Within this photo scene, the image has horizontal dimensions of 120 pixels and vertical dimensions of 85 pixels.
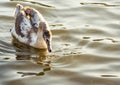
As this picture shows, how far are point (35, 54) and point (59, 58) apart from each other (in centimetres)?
60

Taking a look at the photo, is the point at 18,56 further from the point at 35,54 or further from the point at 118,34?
the point at 118,34

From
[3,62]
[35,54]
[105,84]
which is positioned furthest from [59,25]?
[105,84]

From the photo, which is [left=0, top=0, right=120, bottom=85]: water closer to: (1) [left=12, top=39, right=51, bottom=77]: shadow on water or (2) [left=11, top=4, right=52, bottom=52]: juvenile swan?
(1) [left=12, top=39, right=51, bottom=77]: shadow on water

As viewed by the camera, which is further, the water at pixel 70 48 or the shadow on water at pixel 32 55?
the shadow on water at pixel 32 55

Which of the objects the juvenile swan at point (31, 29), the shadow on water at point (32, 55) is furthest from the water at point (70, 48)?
the juvenile swan at point (31, 29)

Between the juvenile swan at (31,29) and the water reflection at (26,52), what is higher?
the juvenile swan at (31,29)

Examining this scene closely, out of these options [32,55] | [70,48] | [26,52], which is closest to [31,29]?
[26,52]

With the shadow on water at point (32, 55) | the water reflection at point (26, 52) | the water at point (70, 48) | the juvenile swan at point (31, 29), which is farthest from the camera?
the juvenile swan at point (31, 29)

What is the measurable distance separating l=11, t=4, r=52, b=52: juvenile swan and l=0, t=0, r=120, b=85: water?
0.47 feet

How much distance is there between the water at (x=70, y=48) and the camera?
A: 6.92 meters

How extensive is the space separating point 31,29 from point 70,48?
2.92ft

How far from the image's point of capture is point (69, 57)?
25.0 feet

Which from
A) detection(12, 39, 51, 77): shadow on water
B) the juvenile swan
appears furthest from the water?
the juvenile swan

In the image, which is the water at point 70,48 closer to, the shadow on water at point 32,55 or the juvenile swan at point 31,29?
the shadow on water at point 32,55
